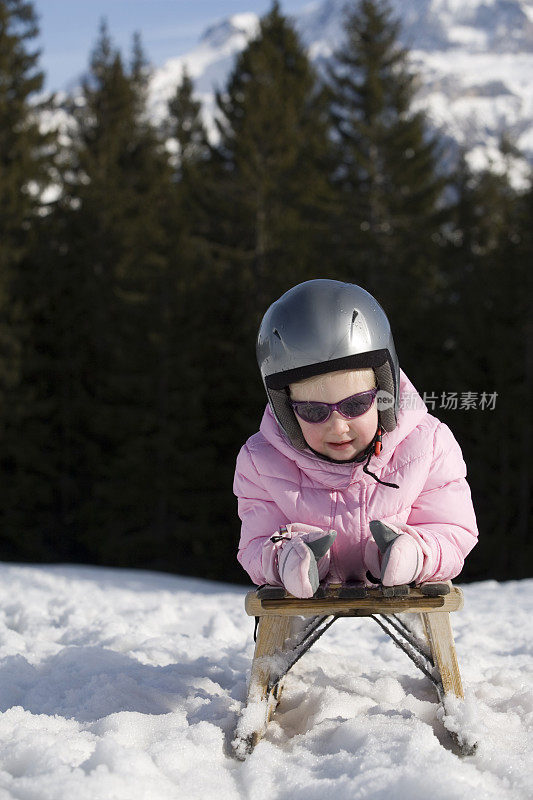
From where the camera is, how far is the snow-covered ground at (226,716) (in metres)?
2.38

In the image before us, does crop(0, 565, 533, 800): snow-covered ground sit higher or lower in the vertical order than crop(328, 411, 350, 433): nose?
lower

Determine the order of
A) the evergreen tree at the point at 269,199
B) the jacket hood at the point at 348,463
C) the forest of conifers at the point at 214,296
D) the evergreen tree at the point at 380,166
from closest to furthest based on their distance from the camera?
the jacket hood at the point at 348,463
the forest of conifers at the point at 214,296
the evergreen tree at the point at 269,199
the evergreen tree at the point at 380,166

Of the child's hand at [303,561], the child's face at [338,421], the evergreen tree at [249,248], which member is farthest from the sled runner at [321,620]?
the evergreen tree at [249,248]

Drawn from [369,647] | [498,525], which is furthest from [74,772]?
[498,525]

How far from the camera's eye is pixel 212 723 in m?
2.88

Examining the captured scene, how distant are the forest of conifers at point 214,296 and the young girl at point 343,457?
13.8m

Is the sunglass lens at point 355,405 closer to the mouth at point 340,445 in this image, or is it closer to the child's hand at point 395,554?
the mouth at point 340,445

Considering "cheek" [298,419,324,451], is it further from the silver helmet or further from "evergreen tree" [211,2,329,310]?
"evergreen tree" [211,2,329,310]

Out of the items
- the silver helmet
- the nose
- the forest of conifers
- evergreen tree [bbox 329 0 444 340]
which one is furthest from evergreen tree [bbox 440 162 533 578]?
the nose

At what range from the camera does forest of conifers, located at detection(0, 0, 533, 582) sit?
58.8 feet

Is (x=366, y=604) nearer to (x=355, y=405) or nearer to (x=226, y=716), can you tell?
(x=355, y=405)

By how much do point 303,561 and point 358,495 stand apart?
0.42 m

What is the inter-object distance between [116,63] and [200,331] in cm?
1020

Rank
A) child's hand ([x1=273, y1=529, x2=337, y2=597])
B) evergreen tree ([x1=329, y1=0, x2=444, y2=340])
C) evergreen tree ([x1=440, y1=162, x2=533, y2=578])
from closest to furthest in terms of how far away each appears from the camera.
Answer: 1. child's hand ([x1=273, y1=529, x2=337, y2=597])
2. evergreen tree ([x1=440, y1=162, x2=533, y2=578])
3. evergreen tree ([x1=329, y1=0, x2=444, y2=340])
